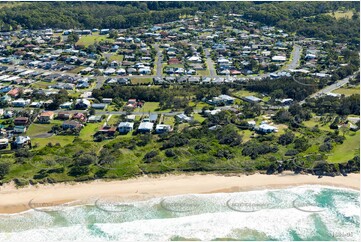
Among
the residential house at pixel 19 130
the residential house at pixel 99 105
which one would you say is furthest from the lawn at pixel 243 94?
the residential house at pixel 19 130

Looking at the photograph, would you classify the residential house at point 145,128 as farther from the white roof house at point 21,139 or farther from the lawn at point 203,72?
the lawn at point 203,72

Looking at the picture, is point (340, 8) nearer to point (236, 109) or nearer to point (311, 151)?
point (236, 109)

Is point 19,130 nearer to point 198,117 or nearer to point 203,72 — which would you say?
point 198,117

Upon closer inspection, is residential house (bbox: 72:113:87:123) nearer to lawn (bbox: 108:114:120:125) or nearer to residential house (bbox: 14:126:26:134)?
lawn (bbox: 108:114:120:125)

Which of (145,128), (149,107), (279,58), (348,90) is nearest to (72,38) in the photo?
(279,58)

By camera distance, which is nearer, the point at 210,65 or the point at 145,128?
the point at 145,128

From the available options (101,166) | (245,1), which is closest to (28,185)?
(101,166)
